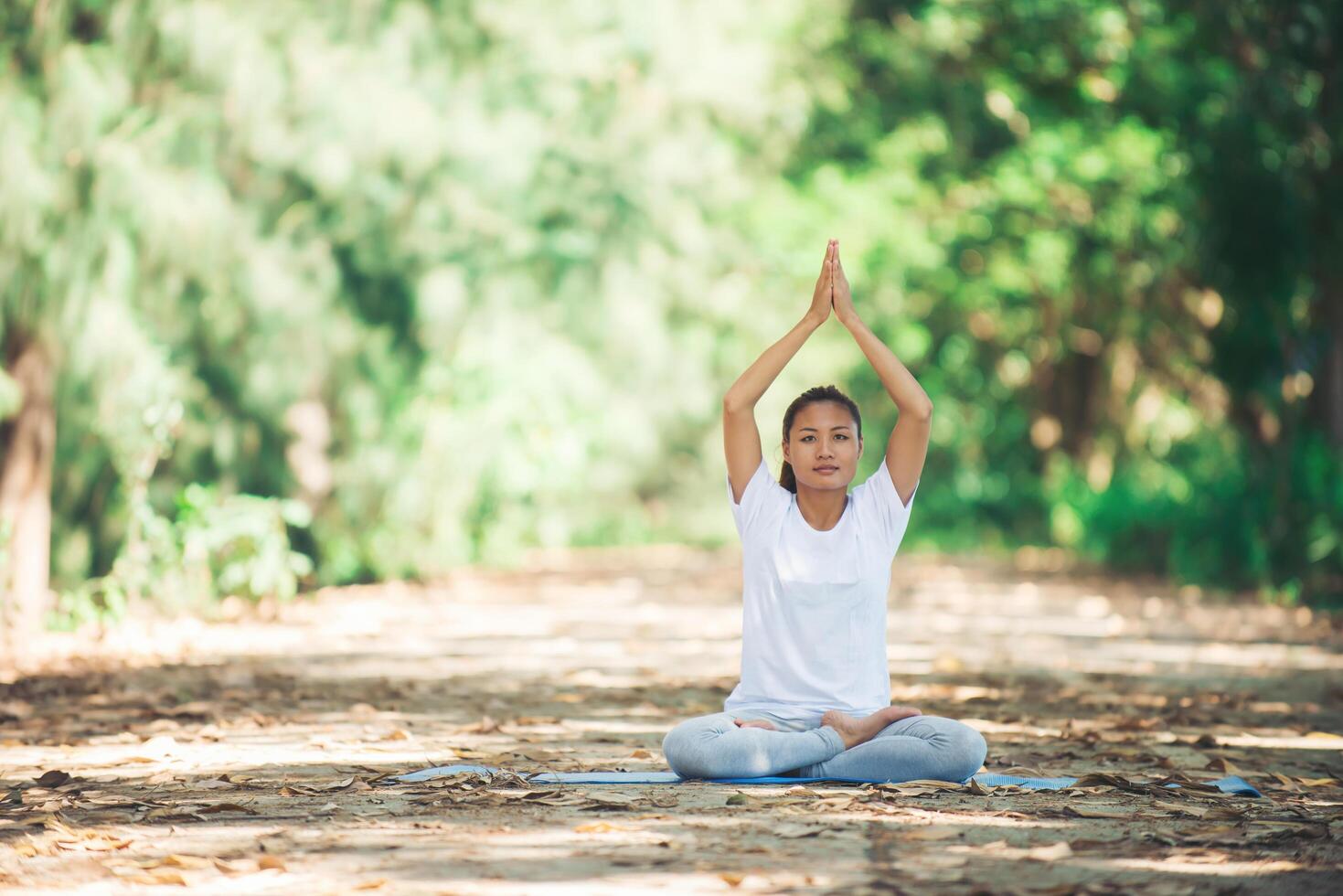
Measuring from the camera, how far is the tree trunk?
12031 millimetres

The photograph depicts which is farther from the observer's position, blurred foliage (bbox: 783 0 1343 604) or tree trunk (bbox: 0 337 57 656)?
blurred foliage (bbox: 783 0 1343 604)

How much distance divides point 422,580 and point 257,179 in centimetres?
531

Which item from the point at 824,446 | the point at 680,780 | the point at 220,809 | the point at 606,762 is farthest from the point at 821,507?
the point at 220,809

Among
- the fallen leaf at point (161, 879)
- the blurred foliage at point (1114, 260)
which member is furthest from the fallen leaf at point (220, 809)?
the blurred foliage at point (1114, 260)

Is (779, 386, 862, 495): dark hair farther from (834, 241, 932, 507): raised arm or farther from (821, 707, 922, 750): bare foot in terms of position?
(821, 707, 922, 750): bare foot

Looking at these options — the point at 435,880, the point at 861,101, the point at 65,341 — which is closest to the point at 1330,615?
the point at 65,341

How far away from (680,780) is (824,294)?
1681 millimetres

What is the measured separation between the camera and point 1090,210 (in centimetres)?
2238

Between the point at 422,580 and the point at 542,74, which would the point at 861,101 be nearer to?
the point at 542,74

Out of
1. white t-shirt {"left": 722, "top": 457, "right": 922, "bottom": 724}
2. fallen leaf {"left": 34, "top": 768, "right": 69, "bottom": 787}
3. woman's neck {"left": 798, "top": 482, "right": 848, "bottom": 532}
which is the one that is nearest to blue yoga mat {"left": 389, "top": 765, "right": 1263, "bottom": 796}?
white t-shirt {"left": 722, "top": 457, "right": 922, "bottom": 724}

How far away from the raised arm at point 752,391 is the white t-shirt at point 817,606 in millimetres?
150

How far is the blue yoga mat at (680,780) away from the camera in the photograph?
19.1ft

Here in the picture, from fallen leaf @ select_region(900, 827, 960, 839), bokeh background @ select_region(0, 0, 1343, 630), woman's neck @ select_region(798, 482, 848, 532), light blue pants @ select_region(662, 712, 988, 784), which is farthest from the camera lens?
bokeh background @ select_region(0, 0, 1343, 630)

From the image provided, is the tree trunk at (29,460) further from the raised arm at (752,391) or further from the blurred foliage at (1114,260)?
the blurred foliage at (1114,260)
